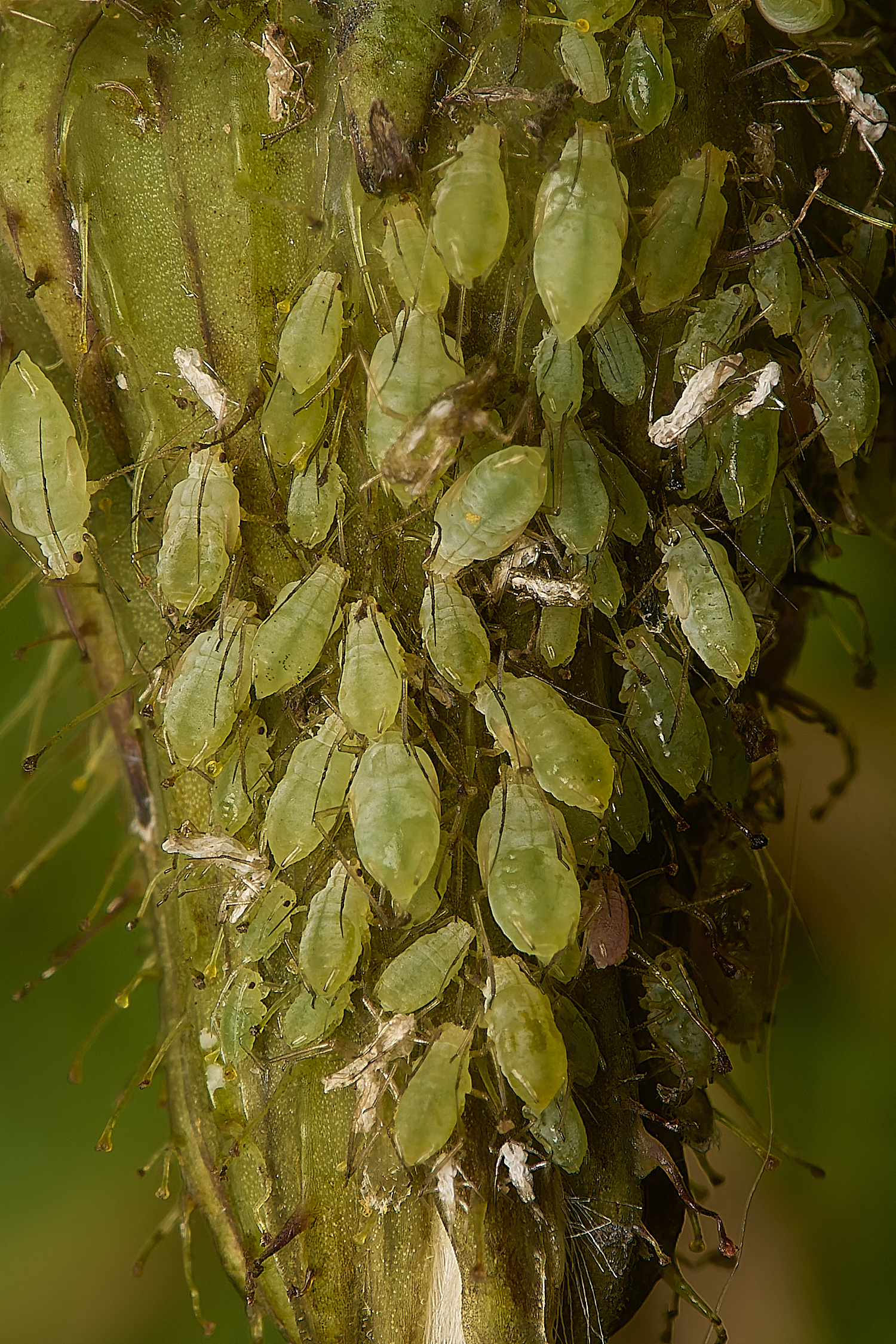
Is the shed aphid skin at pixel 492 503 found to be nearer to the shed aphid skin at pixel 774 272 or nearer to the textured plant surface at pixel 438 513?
the textured plant surface at pixel 438 513

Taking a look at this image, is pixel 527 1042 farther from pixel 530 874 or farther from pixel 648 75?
pixel 648 75

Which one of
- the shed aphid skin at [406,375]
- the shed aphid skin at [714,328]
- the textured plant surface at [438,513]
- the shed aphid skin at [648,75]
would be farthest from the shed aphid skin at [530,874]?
the shed aphid skin at [648,75]

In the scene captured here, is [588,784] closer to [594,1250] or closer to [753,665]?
[753,665]

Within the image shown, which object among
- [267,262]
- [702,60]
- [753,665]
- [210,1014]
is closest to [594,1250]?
[210,1014]

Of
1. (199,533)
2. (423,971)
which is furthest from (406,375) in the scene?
(423,971)

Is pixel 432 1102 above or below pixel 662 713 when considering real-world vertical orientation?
below

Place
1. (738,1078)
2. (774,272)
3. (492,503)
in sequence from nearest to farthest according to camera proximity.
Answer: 1. (492,503)
2. (774,272)
3. (738,1078)

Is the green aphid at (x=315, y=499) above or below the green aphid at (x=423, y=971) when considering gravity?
above

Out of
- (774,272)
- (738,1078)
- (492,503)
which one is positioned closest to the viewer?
(492,503)
